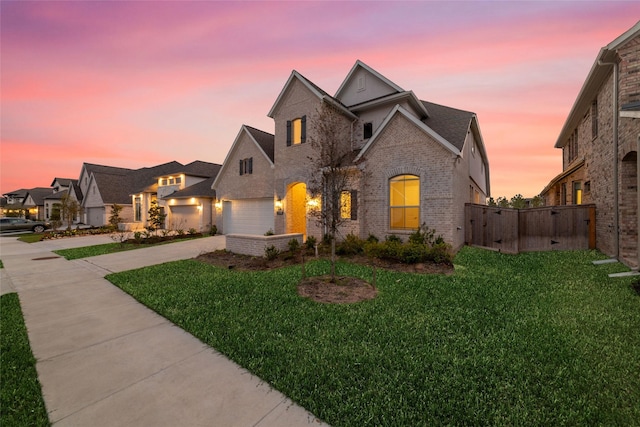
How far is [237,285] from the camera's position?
279 inches

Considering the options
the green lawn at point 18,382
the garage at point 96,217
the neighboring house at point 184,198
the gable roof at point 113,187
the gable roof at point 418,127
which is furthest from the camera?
the garage at point 96,217

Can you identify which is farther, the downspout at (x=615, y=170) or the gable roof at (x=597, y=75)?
the downspout at (x=615, y=170)

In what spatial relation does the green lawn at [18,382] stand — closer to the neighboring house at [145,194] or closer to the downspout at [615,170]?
the downspout at [615,170]

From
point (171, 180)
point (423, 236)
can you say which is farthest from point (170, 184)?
point (423, 236)

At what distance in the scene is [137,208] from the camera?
29859mm

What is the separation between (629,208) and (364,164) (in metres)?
9.27

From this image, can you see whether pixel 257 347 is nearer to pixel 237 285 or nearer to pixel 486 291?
pixel 237 285

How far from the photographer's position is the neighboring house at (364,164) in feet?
35.5

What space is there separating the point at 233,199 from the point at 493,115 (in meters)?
21.3

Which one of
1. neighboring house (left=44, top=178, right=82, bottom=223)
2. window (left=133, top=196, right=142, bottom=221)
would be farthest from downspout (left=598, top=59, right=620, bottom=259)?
neighboring house (left=44, top=178, right=82, bottom=223)

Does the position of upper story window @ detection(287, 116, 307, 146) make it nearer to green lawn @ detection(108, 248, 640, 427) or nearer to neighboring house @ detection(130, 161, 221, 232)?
green lawn @ detection(108, 248, 640, 427)

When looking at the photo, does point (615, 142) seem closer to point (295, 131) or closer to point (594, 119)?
point (594, 119)

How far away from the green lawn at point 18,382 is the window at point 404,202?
11303 mm

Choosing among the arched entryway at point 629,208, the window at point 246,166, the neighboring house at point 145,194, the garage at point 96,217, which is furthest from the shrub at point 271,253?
the garage at point 96,217
